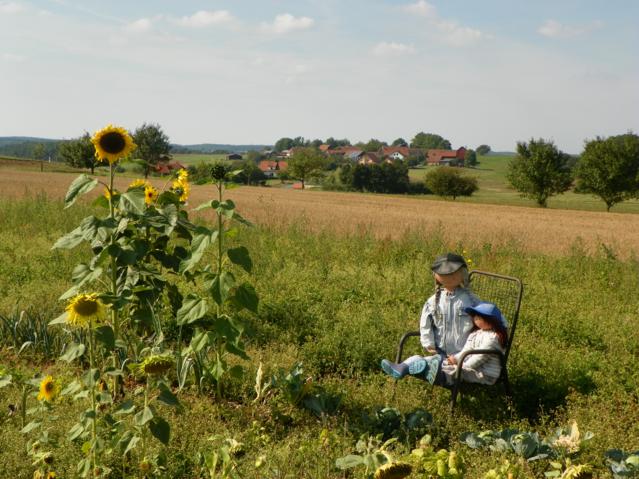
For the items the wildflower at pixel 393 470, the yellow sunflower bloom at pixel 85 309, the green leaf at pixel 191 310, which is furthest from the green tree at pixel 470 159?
the wildflower at pixel 393 470

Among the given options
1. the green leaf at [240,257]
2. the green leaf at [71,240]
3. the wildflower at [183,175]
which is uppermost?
the wildflower at [183,175]

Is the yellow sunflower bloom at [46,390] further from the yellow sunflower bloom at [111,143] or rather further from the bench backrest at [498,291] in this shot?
the bench backrest at [498,291]

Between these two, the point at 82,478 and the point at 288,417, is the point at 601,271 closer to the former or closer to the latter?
the point at 288,417

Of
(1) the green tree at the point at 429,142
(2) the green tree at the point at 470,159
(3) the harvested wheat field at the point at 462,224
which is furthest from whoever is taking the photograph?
(1) the green tree at the point at 429,142

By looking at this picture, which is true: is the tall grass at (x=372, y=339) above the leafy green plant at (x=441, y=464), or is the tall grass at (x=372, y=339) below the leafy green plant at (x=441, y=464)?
below

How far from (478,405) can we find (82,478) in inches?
110

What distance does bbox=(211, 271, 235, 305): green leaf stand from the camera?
346 centimetres

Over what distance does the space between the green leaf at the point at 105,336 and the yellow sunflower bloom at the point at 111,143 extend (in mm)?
980

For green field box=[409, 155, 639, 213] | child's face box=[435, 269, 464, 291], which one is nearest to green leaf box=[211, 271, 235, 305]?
child's face box=[435, 269, 464, 291]

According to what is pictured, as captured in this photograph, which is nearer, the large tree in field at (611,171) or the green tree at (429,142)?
the large tree in field at (611,171)

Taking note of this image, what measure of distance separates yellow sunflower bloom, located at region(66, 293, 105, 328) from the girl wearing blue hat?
214 cm

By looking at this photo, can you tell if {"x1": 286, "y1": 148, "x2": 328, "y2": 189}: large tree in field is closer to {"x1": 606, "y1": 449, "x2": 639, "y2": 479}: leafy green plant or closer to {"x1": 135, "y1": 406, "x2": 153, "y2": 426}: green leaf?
{"x1": 606, "y1": 449, "x2": 639, "y2": 479}: leafy green plant

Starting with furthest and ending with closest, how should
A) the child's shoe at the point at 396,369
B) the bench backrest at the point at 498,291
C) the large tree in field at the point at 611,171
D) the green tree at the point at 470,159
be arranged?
the green tree at the point at 470,159, the large tree in field at the point at 611,171, the bench backrest at the point at 498,291, the child's shoe at the point at 396,369

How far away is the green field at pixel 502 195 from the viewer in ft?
164
